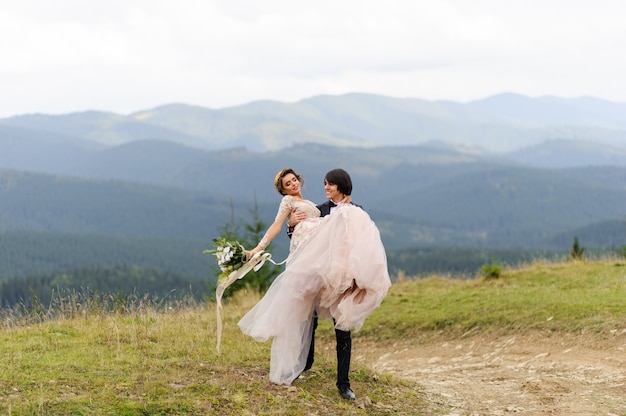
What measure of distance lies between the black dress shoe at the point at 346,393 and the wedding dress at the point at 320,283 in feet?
1.97

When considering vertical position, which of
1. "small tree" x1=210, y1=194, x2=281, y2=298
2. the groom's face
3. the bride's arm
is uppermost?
the groom's face

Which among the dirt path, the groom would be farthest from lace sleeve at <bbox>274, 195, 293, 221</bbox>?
the dirt path

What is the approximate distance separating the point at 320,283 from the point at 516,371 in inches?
191

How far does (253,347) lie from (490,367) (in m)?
4.32

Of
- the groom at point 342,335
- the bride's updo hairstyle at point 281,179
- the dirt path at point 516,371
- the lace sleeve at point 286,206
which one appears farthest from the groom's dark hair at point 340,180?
the dirt path at point 516,371

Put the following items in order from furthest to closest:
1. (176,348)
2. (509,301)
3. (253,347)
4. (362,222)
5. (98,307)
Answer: (509,301) < (98,307) < (253,347) < (176,348) < (362,222)

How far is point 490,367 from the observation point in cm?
1318

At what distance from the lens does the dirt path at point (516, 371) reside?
9.89 meters

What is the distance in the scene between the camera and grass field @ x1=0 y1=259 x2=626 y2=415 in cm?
862

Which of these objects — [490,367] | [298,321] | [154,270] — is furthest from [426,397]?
[154,270]

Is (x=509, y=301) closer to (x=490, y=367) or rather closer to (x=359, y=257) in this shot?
(x=490, y=367)

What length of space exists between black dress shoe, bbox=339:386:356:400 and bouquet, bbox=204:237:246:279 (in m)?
2.30

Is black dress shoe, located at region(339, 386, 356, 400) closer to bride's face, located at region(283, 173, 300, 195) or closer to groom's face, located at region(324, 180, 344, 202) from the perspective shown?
groom's face, located at region(324, 180, 344, 202)

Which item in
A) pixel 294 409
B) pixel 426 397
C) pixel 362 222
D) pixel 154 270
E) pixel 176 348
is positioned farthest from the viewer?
pixel 154 270
